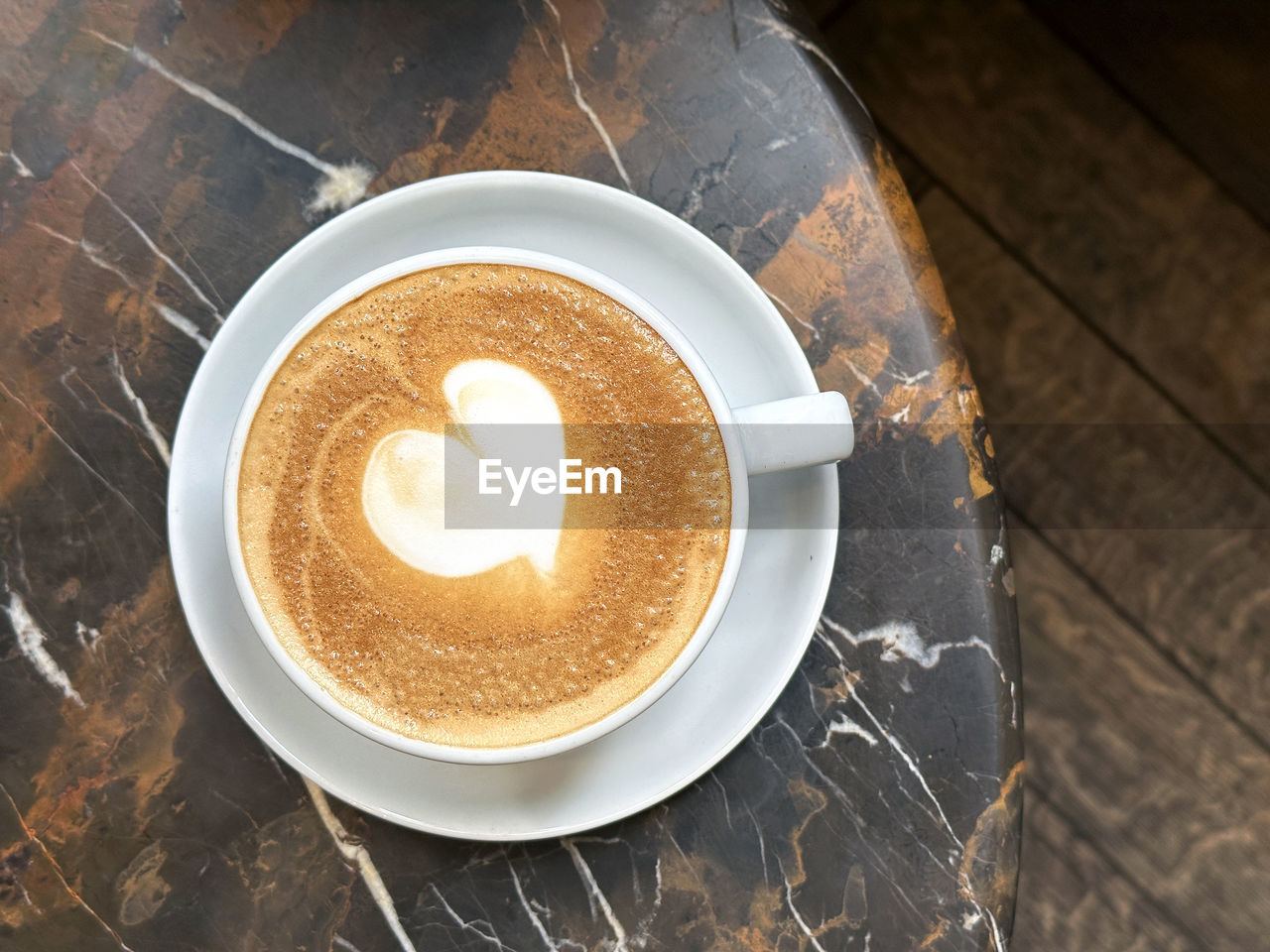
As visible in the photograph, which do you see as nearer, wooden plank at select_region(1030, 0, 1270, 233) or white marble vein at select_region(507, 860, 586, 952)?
Result: white marble vein at select_region(507, 860, 586, 952)

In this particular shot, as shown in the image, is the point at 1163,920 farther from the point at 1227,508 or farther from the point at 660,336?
the point at 660,336

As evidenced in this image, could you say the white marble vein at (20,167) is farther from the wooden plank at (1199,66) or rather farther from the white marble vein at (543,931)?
the wooden plank at (1199,66)

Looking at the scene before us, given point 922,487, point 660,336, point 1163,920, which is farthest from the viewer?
point 1163,920

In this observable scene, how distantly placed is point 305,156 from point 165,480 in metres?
0.41

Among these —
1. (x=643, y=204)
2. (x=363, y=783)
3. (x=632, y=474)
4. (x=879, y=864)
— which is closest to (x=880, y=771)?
(x=879, y=864)

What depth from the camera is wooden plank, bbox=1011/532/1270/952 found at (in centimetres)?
170

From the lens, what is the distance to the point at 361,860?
1034 mm

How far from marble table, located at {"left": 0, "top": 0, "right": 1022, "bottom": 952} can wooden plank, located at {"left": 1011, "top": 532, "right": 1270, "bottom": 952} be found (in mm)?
814

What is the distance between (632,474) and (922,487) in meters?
0.36

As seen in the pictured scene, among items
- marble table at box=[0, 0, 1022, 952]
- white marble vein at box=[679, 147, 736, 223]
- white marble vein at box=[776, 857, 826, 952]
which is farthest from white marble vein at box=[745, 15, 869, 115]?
white marble vein at box=[776, 857, 826, 952]

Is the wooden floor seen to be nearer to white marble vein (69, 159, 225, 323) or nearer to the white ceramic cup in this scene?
the white ceramic cup

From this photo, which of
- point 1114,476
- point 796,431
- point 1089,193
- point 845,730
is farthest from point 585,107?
point 1114,476

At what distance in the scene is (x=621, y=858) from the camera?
3.42 feet

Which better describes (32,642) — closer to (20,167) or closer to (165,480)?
(165,480)
